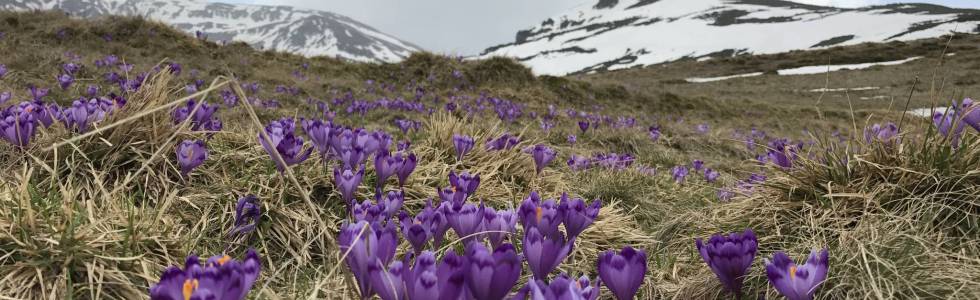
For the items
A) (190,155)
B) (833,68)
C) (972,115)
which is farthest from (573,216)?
(833,68)

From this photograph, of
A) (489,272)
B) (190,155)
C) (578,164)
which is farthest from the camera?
(578,164)

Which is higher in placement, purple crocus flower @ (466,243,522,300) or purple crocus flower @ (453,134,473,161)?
purple crocus flower @ (466,243,522,300)

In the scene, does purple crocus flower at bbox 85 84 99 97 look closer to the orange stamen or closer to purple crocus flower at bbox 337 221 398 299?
purple crocus flower at bbox 337 221 398 299

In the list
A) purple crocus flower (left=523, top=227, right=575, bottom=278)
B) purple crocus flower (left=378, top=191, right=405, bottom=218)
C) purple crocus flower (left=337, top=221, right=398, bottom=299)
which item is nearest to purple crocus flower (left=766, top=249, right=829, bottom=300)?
purple crocus flower (left=523, top=227, right=575, bottom=278)

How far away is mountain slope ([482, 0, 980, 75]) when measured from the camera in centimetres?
7512

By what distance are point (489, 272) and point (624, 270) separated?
0.42 meters

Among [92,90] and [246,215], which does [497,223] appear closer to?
[246,215]

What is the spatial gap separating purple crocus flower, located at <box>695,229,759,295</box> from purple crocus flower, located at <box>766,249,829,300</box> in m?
0.12

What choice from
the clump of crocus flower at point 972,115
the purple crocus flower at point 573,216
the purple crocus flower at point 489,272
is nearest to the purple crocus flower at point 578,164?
the clump of crocus flower at point 972,115

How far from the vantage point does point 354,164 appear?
2.73 metres

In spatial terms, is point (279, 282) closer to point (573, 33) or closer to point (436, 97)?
point (436, 97)

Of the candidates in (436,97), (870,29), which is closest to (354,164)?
(436,97)

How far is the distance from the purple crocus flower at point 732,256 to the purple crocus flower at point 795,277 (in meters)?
0.12

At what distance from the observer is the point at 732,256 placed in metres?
1.62
